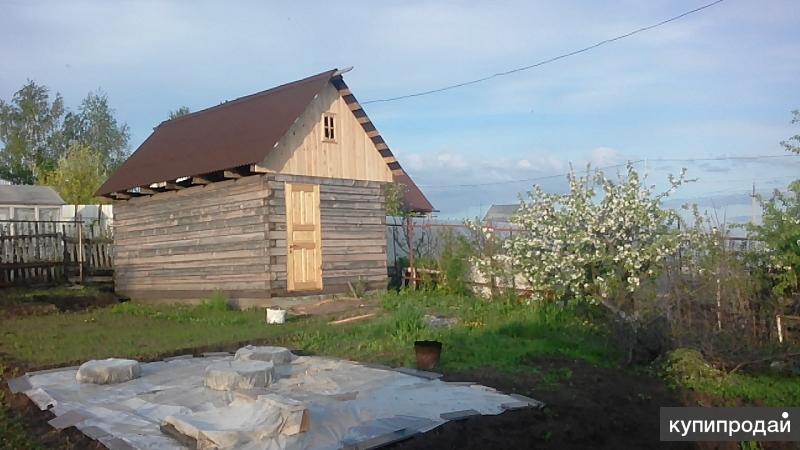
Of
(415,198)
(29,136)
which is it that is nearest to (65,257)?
(415,198)

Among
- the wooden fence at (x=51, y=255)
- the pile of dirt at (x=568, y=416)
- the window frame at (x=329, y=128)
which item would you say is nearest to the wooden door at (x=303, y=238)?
the window frame at (x=329, y=128)

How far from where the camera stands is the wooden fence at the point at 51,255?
19.1 meters

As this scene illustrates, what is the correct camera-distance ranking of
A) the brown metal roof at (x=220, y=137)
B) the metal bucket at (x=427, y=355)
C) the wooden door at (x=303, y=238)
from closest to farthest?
the metal bucket at (x=427, y=355), the wooden door at (x=303, y=238), the brown metal roof at (x=220, y=137)

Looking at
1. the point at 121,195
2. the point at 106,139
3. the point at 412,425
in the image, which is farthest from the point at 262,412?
the point at 106,139

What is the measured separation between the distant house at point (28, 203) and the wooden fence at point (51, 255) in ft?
25.2

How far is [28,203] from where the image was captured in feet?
92.7

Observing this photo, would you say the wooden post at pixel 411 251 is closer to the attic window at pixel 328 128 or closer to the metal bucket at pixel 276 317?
the attic window at pixel 328 128

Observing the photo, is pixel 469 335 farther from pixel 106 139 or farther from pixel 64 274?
pixel 106 139

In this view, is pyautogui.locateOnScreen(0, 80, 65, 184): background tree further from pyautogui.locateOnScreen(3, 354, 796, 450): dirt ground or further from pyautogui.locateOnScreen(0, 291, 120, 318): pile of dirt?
pyautogui.locateOnScreen(3, 354, 796, 450): dirt ground

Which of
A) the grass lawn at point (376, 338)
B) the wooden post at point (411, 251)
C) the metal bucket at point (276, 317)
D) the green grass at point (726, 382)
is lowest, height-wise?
the green grass at point (726, 382)

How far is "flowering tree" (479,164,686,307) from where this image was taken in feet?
31.3

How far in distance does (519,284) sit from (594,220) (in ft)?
12.9

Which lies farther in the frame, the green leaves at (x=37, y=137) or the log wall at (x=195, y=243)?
the green leaves at (x=37, y=137)

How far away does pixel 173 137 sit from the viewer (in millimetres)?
20266
